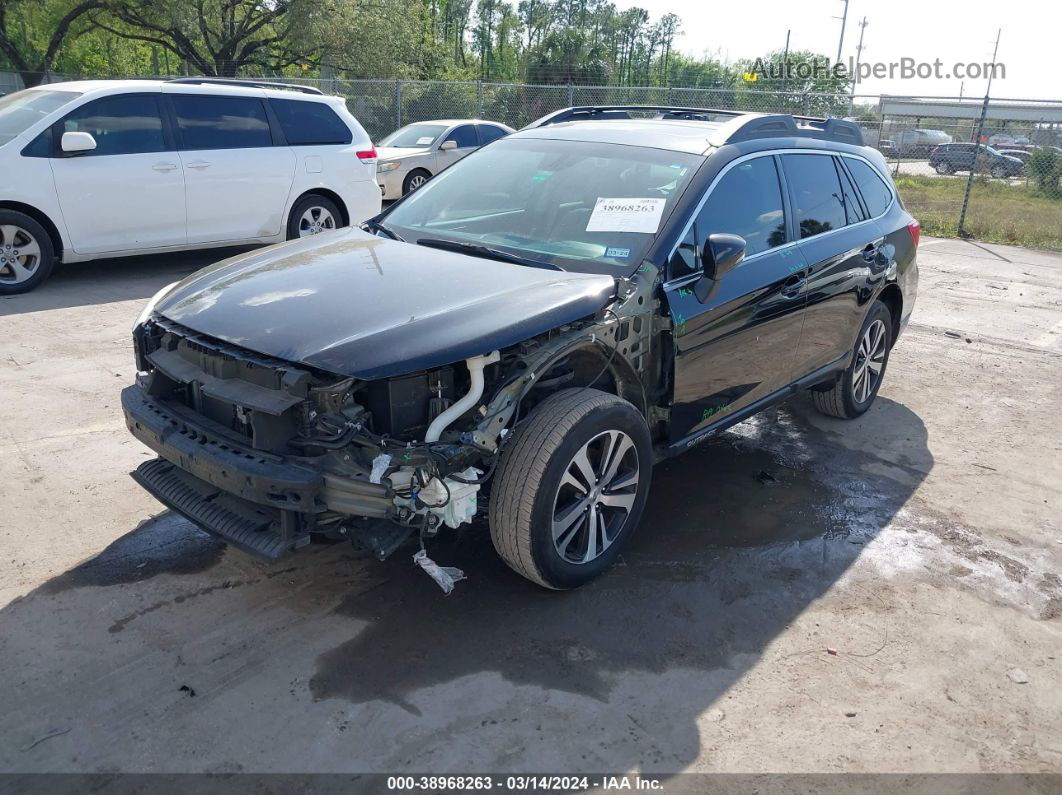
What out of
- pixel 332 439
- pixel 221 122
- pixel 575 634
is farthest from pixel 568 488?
pixel 221 122

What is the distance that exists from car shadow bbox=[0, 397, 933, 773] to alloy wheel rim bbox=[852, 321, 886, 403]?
1278 millimetres

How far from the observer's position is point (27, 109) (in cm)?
789

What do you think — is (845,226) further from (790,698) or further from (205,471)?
(205,471)

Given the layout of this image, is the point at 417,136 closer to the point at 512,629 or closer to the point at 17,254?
the point at 17,254

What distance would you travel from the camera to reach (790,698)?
120 inches

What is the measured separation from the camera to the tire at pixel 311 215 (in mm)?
9250

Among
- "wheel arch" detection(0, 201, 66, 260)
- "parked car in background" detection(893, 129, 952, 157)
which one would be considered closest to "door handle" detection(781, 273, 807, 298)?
"wheel arch" detection(0, 201, 66, 260)

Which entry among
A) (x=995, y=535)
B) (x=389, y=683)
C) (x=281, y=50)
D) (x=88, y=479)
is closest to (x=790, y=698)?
(x=389, y=683)

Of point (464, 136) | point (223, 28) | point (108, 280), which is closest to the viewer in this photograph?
point (108, 280)

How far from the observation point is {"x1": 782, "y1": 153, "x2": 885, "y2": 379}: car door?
15.3 ft

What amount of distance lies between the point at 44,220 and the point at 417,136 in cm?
888

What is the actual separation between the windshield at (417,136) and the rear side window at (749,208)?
467 inches

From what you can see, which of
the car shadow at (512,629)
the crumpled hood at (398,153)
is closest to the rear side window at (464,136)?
the crumpled hood at (398,153)

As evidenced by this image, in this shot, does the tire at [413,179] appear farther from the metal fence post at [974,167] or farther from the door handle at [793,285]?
the door handle at [793,285]
